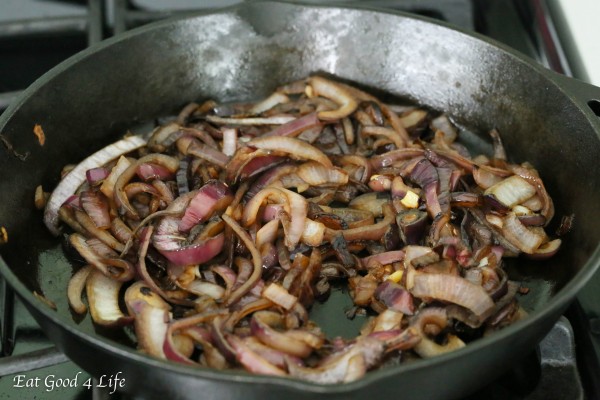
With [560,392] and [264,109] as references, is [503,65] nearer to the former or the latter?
[264,109]

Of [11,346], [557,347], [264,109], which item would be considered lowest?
[11,346]

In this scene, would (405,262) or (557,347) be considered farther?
(405,262)

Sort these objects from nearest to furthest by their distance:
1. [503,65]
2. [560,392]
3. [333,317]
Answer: [560,392], [333,317], [503,65]

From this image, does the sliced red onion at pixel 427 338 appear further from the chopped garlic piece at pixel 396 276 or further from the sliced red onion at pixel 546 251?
the sliced red onion at pixel 546 251

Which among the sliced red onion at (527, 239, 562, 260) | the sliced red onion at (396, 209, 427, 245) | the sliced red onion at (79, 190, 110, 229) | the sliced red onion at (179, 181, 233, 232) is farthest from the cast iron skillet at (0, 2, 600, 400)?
the sliced red onion at (179, 181, 233, 232)

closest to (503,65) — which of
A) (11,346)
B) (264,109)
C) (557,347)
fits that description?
(264,109)

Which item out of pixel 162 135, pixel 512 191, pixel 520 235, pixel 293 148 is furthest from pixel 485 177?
pixel 162 135

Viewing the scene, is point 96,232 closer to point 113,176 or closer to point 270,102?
point 113,176

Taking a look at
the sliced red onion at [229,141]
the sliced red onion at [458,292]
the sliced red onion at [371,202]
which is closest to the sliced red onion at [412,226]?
the sliced red onion at [371,202]
